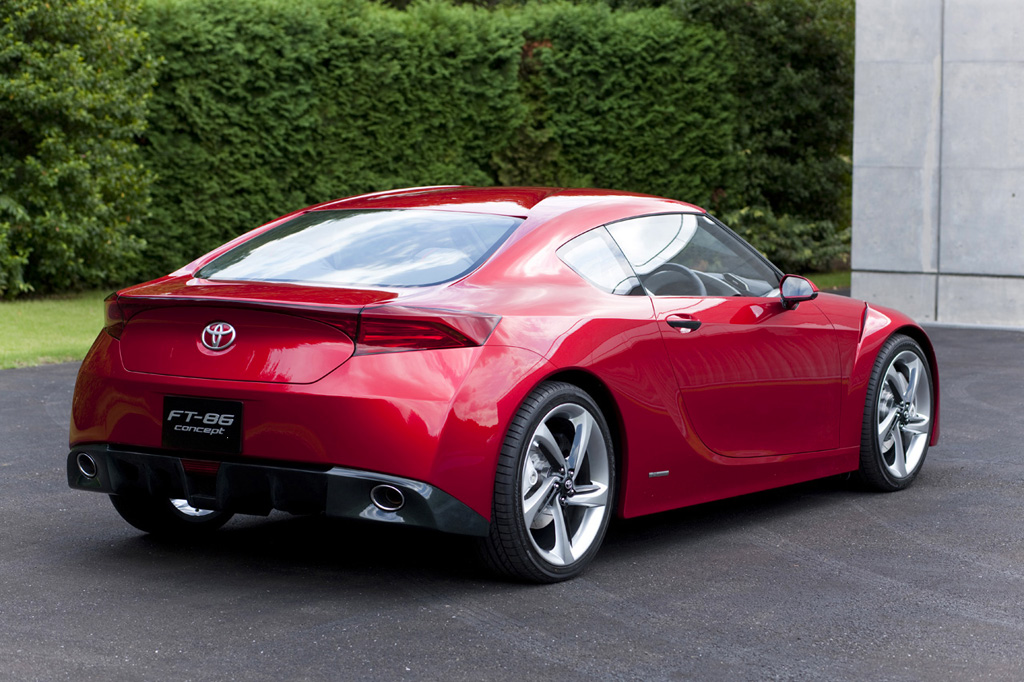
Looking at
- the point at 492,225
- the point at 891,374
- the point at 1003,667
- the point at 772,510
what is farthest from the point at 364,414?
the point at 891,374

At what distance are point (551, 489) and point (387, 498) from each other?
25.7 inches

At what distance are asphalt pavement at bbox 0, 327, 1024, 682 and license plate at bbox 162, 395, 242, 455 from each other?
0.51 m

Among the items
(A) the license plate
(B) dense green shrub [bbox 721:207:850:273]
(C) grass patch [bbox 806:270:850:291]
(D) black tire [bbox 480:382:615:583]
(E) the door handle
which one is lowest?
(C) grass patch [bbox 806:270:850:291]

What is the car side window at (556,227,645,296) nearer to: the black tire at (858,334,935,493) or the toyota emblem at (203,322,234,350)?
the toyota emblem at (203,322,234,350)

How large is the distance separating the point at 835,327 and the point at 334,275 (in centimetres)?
243

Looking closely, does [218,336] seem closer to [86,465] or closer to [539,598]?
[86,465]

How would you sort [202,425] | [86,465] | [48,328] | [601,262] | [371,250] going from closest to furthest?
[202,425], [86,465], [371,250], [601,262], [48,328]

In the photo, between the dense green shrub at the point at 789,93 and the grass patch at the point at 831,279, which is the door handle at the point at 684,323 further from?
the dense green shrub at the point at 789,93

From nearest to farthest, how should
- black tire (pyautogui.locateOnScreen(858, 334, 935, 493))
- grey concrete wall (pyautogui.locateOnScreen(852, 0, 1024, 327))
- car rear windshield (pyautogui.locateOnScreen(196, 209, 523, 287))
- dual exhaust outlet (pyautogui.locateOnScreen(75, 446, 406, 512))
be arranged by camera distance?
dual exhaust outlet (pyautogui.locateOnScreen(75, 446, 406, 512)), car rear windshield (pyautogui.locateOnScreen(196, 209, 523, 287)), black tire (pyautogui.locateOnScreen(858, 334, 935, 493)), grey concrete wall (pyautogui.locateOnScreen(852, 0, 1024, 327))

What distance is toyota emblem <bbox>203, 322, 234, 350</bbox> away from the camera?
447 cm

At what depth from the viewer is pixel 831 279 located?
19047mm

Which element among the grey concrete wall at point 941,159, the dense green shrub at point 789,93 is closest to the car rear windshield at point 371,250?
the grey concrete wall at point 941,159

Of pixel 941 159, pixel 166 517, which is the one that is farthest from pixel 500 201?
pixel 941 159

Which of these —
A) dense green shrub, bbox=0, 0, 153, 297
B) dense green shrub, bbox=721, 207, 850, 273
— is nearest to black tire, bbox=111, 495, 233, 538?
dense green shrub, bbox=0, 0, 153, 297
